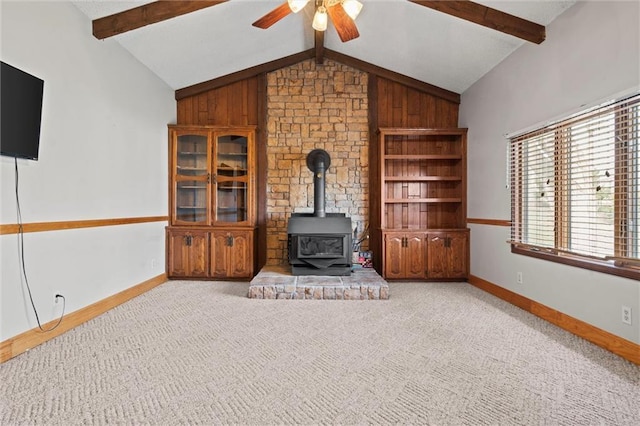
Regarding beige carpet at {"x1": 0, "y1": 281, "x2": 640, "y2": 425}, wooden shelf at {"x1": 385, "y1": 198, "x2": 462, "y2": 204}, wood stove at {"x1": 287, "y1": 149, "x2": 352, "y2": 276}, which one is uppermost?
wooden shelf at {"x1": 385, "y1": 198, "x2": 462, "y2": 204}

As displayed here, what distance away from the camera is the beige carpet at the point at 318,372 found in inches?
60.9

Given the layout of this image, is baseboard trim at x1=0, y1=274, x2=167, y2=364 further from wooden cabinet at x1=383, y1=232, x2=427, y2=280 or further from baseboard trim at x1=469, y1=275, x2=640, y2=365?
baseboard trim at x1=469, y1=275, x2=640, y2=365

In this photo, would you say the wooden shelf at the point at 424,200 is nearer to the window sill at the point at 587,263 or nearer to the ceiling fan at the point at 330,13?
the window sill at the point at 587,263

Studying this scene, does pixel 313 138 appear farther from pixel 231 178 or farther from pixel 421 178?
pixel 421 178

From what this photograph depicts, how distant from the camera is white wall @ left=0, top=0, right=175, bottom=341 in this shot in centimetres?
225

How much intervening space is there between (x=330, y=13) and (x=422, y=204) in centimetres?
290

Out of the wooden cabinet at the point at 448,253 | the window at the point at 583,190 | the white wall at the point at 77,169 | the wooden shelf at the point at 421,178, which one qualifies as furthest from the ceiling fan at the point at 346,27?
the wooden cabinet at the point at 448,253

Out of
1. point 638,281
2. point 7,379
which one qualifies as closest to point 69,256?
point 7,379

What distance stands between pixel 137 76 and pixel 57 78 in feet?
4.04

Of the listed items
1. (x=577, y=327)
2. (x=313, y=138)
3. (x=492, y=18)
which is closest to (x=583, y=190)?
(x=577, y=327)

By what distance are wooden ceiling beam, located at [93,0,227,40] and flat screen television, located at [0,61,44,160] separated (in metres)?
1.05

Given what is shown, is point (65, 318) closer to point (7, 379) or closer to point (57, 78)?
point (7, 379)

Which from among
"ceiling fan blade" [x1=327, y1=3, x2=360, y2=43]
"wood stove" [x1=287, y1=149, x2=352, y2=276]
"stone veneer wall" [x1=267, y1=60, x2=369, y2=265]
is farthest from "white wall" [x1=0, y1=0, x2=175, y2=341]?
"ceiling fan blade" [x1=327, y1=3, x2=360, y2=43]

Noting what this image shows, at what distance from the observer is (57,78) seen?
8.48 feet
